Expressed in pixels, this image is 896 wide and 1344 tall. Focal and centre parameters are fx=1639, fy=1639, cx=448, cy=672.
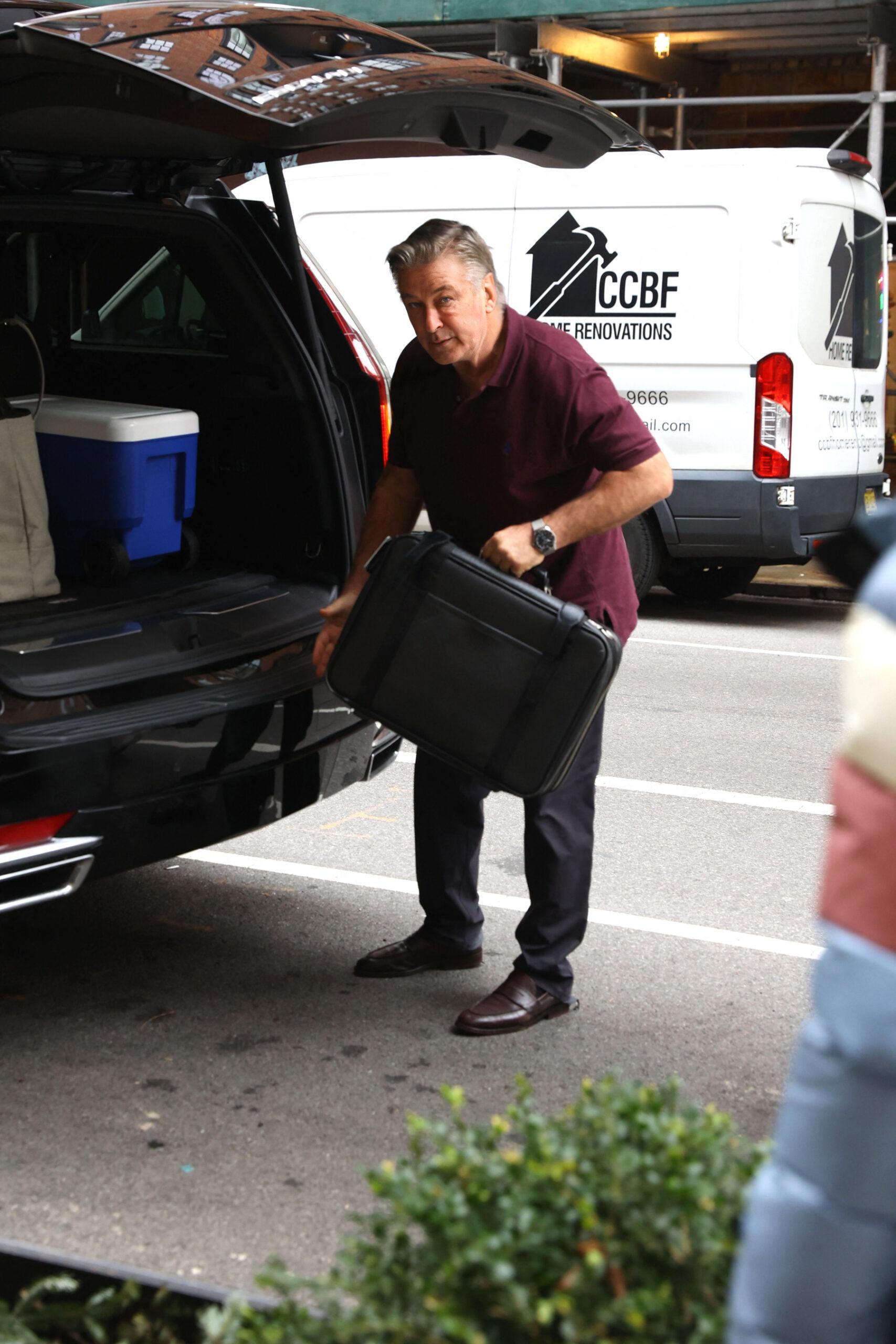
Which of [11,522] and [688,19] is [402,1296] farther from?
[688,19]

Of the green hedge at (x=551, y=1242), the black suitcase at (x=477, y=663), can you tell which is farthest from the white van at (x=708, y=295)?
the green hedge at (x=551, y=1242)

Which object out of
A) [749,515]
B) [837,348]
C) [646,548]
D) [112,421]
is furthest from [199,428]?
[837,348]

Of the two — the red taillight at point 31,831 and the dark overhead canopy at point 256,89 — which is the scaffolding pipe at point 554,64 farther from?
the red taillight at point 31,831

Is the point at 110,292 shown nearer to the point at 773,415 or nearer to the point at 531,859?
the point at 531,859

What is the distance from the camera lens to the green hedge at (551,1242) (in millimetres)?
1612

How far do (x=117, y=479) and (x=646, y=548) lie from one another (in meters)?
5.51

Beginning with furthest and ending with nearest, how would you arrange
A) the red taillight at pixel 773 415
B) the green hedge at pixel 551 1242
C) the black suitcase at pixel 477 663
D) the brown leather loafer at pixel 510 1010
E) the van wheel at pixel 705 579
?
1. the van wheel at pixel 705 579
2. the red taillight at pixel 773 415
3. the brown leather loafer at pixel 510 1010
4. the black suitcase at pixel 477 663
5. the green hedge at pixel 551 1242

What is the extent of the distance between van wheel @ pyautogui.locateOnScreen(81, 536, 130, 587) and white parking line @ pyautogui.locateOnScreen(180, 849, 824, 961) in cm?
73

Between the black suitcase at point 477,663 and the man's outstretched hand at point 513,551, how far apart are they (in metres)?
0.04

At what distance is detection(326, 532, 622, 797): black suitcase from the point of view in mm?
3266

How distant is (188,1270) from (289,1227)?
215 millimetres

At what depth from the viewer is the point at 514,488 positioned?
11.5 ft

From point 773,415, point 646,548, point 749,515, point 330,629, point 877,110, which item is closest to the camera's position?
point 330,629

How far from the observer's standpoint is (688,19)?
11852 mm
